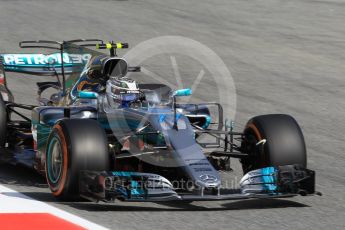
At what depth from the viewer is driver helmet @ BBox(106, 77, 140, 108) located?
11203mm

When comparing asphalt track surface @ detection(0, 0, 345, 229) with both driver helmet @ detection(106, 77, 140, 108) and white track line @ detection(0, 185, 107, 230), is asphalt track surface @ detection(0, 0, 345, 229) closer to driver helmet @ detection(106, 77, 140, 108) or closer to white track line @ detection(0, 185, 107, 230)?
white track line @ detection(0, 185, 107, 230)

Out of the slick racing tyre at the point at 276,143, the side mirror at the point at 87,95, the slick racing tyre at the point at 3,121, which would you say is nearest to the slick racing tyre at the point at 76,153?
the side mirror at the point at 87,95

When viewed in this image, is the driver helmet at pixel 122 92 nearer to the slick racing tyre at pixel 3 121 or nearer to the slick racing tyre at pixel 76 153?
the slick racing tyre at pixel 76 153

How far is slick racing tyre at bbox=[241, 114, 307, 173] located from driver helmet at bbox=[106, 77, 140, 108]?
1439 mm

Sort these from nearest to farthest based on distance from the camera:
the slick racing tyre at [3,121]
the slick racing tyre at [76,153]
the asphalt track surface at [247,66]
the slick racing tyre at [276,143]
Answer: the asphalt track surface at [247,66], the slick racing tyre at [76,153], the slick racing tyre at [276,143], the slick racing tyre at [3,121]

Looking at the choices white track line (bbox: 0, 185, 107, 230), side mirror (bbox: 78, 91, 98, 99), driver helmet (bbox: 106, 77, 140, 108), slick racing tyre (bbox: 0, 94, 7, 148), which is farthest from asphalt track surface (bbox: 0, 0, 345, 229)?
driver helmet (bbox: 106, 77, 140, 108)

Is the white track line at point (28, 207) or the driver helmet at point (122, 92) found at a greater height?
the driver helmet at point (122, 92)

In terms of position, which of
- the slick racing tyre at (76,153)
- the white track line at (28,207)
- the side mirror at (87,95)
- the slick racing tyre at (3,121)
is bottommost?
the white track line at (28,207)

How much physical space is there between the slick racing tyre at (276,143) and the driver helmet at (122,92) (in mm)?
1439

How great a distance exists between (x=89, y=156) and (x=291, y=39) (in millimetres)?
16014

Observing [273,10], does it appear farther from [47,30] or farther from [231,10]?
[47,30]

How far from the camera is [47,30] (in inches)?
961

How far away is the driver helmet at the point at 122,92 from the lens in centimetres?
1120

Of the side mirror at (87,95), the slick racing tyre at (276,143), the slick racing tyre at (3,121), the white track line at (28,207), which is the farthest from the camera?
the slick racing tyre at (3,121)
